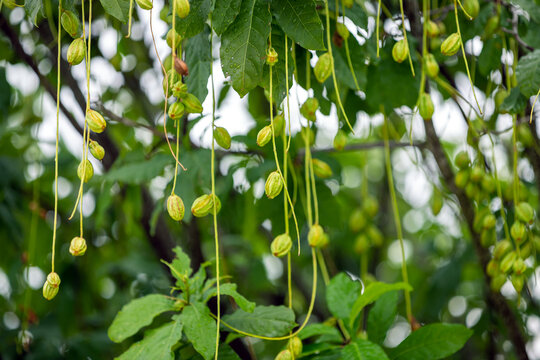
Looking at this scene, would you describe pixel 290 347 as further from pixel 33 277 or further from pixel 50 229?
pixel 33 277

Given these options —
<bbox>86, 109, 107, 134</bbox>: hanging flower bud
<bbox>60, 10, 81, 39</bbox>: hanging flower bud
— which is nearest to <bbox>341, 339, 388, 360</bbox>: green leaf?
<bbox>86, 109, 107, 134</bbox>: hanging flower bud

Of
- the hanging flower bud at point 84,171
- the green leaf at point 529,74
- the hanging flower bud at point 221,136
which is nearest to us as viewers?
the hanging flower bud at point 84,171

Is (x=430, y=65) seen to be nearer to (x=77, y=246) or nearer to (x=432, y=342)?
(x=432, y=342)

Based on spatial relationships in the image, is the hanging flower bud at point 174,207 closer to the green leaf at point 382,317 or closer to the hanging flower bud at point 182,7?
the hanging flower bud at point 182,7

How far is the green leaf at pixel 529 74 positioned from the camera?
2.89ft

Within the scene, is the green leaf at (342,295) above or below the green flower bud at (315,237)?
below

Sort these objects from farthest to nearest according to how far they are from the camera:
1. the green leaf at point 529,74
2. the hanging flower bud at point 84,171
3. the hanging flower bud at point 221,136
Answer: the green leaf at point 529,74 → the hanging flower bud at point 221,136 → the hanging flower bud at point 84,171

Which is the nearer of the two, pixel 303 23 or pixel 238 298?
pixel 303 23

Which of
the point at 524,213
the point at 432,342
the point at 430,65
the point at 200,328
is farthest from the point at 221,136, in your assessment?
the point at 524,213

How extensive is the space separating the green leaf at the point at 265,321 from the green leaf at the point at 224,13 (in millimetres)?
433

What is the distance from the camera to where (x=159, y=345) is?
2.70 feet

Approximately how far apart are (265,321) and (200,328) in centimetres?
11

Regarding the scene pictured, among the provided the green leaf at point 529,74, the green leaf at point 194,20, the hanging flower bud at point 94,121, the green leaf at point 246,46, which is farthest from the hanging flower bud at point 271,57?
the green leaf at point 529,74

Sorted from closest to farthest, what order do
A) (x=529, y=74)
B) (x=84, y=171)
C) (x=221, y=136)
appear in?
(x=84, y=171) < (x=221, y=136) < (x=529, y=74)
